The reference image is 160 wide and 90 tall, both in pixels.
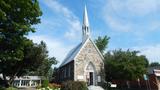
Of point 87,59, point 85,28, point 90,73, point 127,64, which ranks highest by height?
point 85,28

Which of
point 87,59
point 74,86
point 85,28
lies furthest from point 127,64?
point 85,28

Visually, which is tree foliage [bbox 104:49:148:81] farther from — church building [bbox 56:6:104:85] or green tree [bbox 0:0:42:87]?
green tree [bbox 0:0:42:87]

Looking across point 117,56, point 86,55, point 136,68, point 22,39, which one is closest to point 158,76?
point 136,68

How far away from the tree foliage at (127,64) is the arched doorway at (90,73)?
9.79ft

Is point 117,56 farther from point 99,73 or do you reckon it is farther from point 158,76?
point 158,76

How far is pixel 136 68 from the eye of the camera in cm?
3372

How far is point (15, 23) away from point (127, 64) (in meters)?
18.5

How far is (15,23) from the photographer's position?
2442 cm

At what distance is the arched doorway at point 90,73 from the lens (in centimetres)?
3856

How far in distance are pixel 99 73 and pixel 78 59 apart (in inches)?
186

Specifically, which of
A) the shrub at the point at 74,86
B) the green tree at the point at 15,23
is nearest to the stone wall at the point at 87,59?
the shrub at the point at 74,86

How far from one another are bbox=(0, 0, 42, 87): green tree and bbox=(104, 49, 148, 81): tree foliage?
1583cm

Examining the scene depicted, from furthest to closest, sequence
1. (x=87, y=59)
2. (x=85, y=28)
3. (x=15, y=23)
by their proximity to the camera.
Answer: (x=85, y=28)
(x=87, y=59)
(x=15, y=23)

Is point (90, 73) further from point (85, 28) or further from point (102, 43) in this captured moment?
point (102, 43)
